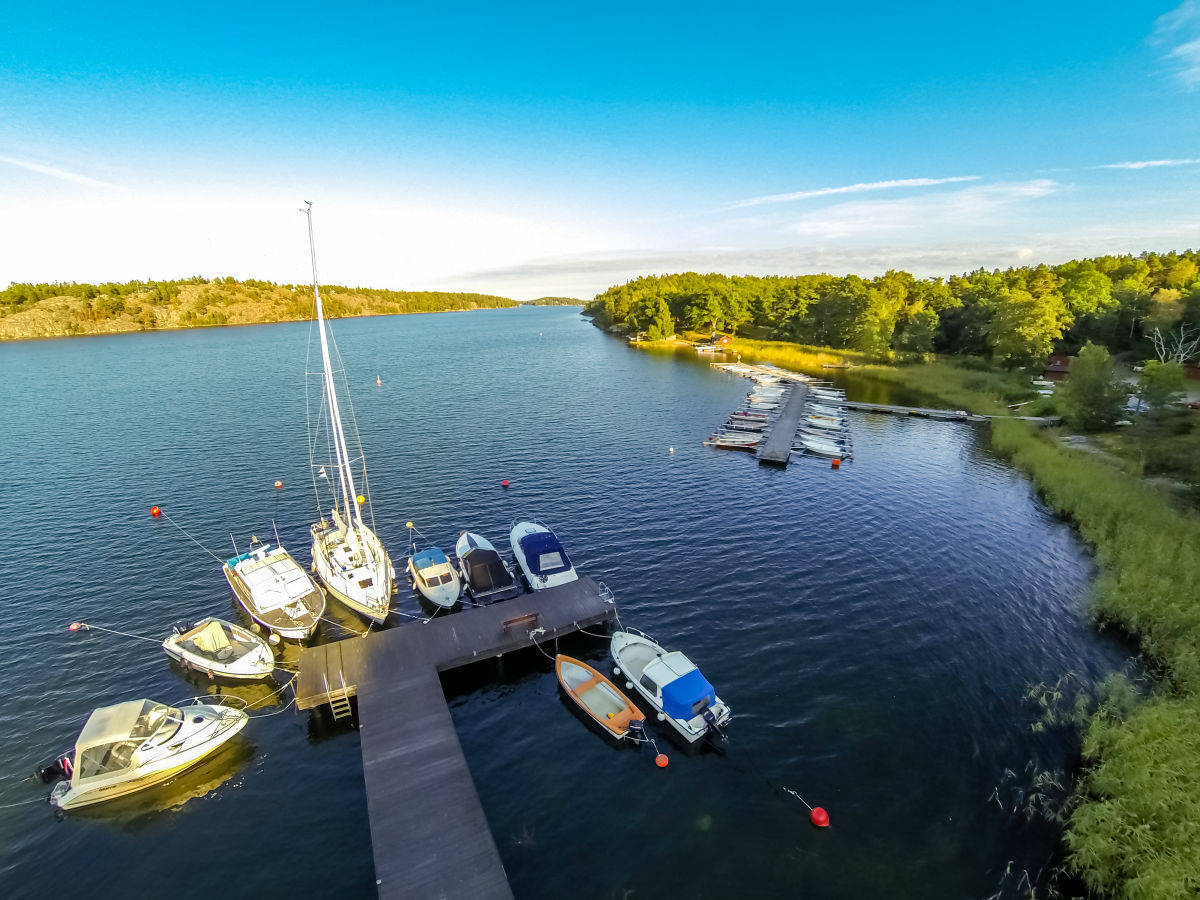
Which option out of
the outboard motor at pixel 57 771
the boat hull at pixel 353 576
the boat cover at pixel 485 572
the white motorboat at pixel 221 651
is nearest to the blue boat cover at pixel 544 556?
the boat cover at pixel 485 572

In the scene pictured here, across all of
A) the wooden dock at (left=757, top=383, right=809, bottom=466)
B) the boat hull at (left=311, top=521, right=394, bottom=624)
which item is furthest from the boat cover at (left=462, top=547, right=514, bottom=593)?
the wooden dock at (left=757, top=383, right=809, bottom=466)

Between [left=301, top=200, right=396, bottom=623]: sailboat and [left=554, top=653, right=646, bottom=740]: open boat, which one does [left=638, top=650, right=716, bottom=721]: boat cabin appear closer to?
[left=554, top=653, right=646, bottom=740]: open boat

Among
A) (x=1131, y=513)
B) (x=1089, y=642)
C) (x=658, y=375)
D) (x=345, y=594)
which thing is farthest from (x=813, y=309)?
(x=345, y=594)

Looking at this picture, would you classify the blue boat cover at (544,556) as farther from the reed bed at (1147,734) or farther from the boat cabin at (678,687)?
the reed bed at (1147,734)

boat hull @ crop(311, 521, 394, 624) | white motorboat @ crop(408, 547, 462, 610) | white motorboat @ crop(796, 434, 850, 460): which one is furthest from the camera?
white motorboat @ crop(796, 434, 850, 460)

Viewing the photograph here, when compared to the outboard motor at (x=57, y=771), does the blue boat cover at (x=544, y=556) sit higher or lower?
higher

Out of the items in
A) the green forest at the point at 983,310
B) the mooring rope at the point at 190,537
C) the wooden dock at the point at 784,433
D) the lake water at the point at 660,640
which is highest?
the green forest at the point at 983,310

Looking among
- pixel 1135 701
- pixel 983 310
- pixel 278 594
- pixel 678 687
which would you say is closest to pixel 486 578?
pixel 278 594

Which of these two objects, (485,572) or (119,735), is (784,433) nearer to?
(485,572)

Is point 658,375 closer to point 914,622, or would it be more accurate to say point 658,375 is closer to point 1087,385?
point 1087,385
